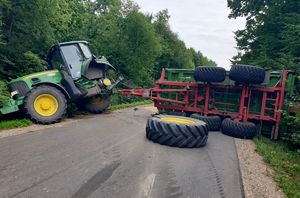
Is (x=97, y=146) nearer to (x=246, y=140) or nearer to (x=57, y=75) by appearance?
(x=57, y=75)

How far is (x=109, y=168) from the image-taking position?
4.75 meters

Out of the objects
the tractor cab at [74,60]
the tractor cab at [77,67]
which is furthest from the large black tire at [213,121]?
the tractor cab at [74,60]

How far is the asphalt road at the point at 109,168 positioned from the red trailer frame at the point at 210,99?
231 cm

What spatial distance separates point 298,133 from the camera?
8.14 m

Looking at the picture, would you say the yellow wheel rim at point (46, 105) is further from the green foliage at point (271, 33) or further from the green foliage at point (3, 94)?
the green foliage at point (271, 33)

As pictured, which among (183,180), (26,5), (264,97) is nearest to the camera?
(183,180)

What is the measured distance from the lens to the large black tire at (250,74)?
8.86 meters

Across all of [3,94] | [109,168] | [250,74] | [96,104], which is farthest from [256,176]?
[96,104]

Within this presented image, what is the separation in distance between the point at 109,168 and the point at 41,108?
15.1ft

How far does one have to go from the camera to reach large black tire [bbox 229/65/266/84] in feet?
29.1

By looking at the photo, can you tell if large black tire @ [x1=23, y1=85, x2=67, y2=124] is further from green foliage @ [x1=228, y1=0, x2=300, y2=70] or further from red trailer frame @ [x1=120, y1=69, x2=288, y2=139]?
A: green foliage @ [x1=228, y1=0, x2=300, y2=70]

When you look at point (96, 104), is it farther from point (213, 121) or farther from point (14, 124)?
point (213, 121)

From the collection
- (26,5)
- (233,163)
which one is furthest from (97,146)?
(26,5)

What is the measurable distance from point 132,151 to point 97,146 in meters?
0.75
